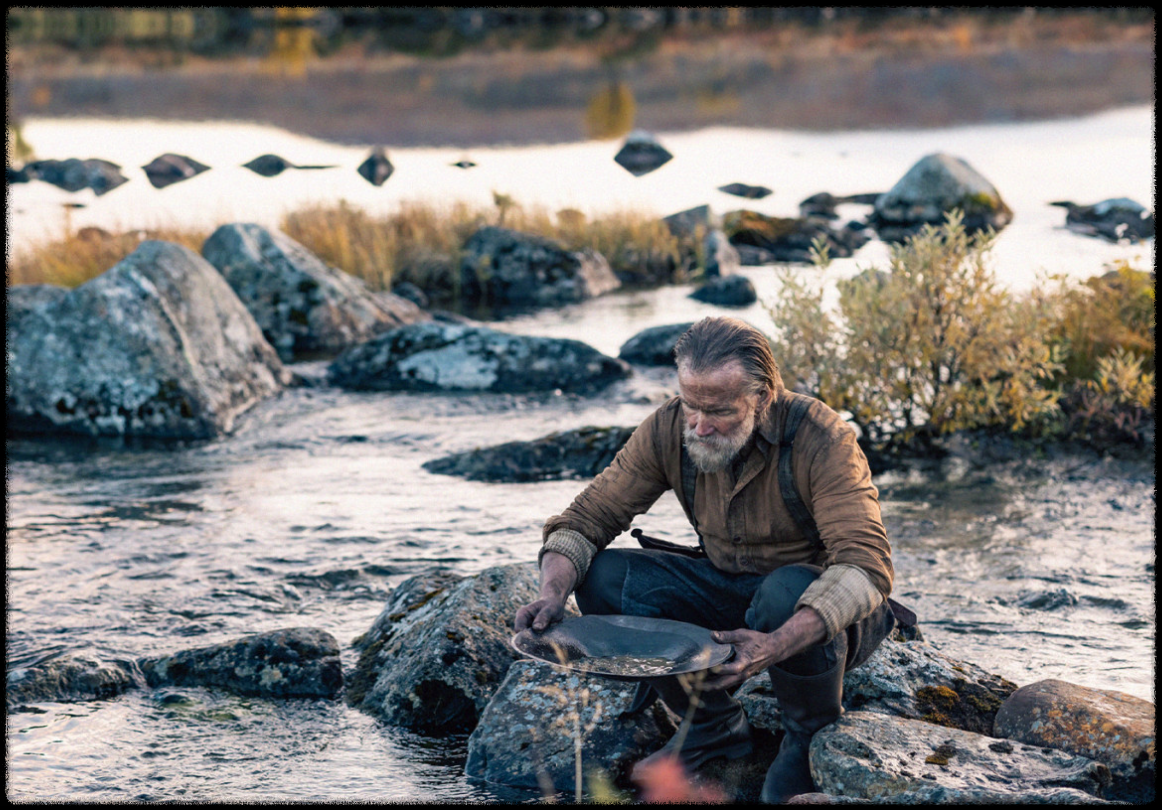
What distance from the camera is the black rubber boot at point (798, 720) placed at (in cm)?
492

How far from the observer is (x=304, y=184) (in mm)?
27703

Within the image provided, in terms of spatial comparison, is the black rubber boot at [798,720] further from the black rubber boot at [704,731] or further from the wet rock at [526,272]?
the wet rock at [526,272]

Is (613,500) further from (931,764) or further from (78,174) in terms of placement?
(78,174)

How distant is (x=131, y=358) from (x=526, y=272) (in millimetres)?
7366

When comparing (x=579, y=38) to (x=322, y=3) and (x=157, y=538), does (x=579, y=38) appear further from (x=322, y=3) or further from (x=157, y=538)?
(x=157, y=538)

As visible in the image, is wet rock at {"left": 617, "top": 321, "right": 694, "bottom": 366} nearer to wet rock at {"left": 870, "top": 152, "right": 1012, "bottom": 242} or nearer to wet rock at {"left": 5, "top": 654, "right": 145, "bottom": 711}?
wet rock at {"left": 5, "top": 654, "right": 145, "bottom": 711}

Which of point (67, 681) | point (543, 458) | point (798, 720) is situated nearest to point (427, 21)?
point (543, 458)

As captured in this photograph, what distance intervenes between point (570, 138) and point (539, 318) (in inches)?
773

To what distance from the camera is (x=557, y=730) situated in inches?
219

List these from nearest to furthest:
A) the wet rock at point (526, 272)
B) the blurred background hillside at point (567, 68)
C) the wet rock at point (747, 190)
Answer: the wet rock at point (526, 272) → the wet rock at point (747, 190) → the blurred background hillside at point (567, 68)

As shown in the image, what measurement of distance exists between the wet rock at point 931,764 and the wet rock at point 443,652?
184 cm

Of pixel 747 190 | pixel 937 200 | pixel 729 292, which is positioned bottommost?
pixel 729 292

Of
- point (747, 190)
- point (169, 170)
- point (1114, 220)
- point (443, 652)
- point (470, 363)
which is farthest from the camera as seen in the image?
point (169, 170)

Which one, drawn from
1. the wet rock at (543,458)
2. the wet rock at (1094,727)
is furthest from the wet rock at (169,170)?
the wet rock at (1094,727)
